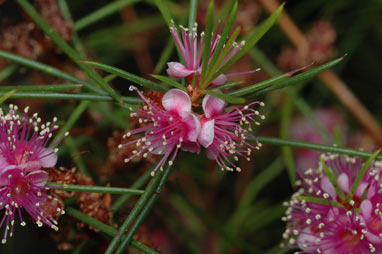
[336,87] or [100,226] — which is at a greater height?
[336,87]

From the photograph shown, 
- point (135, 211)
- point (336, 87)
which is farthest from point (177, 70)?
point (336, 87)

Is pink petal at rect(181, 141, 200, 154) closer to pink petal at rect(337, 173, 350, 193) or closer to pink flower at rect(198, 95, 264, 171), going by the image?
pink flower at rect(198, 95, 264, 171)

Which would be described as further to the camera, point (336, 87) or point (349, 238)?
point (336, 87)

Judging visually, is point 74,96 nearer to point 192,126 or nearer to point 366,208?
point 192,126

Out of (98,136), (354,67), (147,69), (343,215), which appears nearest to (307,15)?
(354,67)

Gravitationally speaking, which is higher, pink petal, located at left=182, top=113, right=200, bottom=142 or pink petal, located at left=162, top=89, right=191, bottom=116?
pink petal, located at left=162, top=89, right=191, bottom=116

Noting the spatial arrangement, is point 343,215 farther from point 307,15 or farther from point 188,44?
point 307,15

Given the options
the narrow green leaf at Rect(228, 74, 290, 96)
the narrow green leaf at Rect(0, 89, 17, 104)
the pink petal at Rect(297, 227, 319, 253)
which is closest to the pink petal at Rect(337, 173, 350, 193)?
the pink petal at Rect(297, 227, 319, 253)
